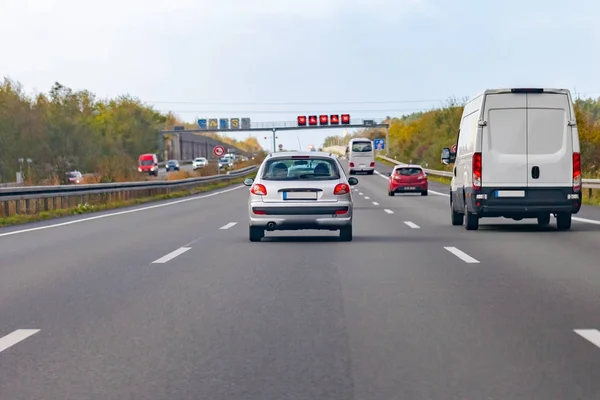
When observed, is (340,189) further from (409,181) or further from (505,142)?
(409,181)

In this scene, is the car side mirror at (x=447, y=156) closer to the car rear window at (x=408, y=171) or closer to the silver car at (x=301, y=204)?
the silver car at (x=301, y=204)

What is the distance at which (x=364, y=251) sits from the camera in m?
13.0

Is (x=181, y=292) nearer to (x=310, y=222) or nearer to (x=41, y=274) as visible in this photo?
(x=41, y=274)

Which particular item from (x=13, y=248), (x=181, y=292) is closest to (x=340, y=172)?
(x=13, y=248)

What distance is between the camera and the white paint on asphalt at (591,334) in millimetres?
6281

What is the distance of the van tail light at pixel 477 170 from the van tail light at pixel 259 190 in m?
3.93

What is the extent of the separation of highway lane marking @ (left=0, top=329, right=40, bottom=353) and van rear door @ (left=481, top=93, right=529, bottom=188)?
34.5 feet

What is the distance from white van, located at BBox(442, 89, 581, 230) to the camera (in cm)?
1558

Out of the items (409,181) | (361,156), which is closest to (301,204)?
(409,181)

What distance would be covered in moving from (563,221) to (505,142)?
2.21 m

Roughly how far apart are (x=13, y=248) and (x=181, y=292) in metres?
6.21

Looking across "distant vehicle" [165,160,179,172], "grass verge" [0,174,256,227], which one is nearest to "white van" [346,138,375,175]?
"distant vehicle" [165,160,179,172]

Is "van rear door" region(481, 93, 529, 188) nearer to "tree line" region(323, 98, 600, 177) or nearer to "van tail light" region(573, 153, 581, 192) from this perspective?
"van tail light" region(573, 153, 581, 192)

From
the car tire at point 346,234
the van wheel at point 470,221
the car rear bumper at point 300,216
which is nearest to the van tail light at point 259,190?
the car rear bumper at point 300,216
